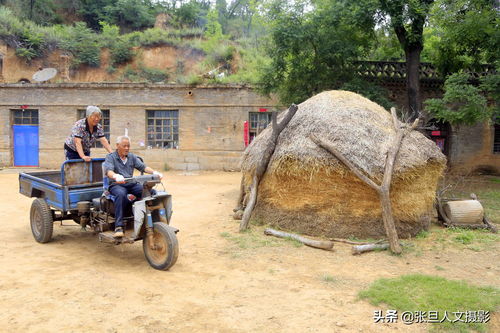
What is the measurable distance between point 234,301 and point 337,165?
129 inches

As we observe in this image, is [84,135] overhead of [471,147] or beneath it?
overhead

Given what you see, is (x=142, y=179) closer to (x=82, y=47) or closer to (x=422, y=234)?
(x=422, y=234)

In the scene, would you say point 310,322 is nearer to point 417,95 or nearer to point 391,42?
point 417,95

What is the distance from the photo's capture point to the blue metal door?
17297 mm

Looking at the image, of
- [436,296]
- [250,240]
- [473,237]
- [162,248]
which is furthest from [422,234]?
[162,248]

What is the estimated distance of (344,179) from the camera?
673cm

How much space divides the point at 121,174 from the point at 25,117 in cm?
1449

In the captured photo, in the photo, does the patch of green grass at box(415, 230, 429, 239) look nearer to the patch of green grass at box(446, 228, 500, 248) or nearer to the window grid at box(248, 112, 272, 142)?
the patch of green grass at box(446, 228, 500, 248)

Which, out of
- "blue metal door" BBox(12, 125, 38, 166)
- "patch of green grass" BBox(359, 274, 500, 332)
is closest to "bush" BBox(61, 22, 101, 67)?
"blue metal door" BBox(12, 125, 38, 166)

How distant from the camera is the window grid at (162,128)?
17.1 m

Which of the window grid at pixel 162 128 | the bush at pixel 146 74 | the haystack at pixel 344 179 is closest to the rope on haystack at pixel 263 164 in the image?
the haystack at pixel 344 179

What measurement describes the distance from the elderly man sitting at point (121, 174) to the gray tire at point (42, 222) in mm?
1518

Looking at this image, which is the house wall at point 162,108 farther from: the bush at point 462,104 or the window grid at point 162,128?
the bush at point 462,104

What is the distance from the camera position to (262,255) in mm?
5980
